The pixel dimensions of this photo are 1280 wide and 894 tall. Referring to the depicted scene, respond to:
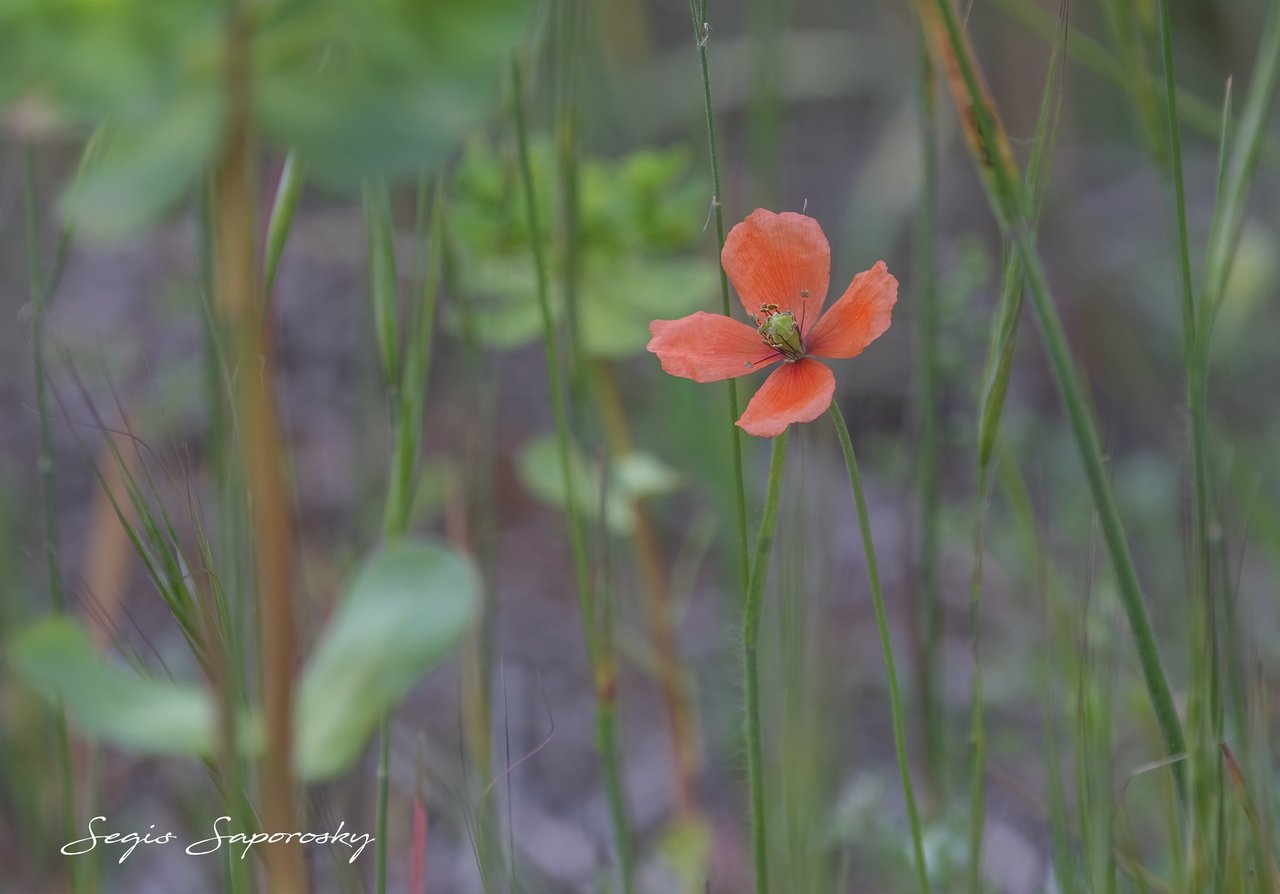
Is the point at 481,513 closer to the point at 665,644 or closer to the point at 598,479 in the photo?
the point at 598,479

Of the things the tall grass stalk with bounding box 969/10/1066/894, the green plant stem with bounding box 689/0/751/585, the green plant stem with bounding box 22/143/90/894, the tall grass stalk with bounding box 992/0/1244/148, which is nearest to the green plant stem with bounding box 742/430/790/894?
the green plant stem with bounding box 689/0/751/585

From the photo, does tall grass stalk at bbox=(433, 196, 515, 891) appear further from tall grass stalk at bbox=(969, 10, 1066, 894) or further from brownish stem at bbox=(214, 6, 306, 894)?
brownish stem at bbox=(214, 6, 306, 894)

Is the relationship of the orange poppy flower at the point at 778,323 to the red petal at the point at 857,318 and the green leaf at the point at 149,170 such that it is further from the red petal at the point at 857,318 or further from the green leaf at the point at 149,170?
the green leaf at the point at 149,170

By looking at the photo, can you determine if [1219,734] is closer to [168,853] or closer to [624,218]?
[624,218]

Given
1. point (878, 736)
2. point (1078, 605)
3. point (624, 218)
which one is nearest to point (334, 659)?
point (1078, 605)

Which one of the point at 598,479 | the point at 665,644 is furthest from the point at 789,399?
the point at 665,644

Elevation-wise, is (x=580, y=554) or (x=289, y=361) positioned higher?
(x=580, y=554)

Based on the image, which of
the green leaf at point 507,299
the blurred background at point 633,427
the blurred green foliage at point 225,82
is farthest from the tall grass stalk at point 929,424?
the blurred green foliage at point 225,82
